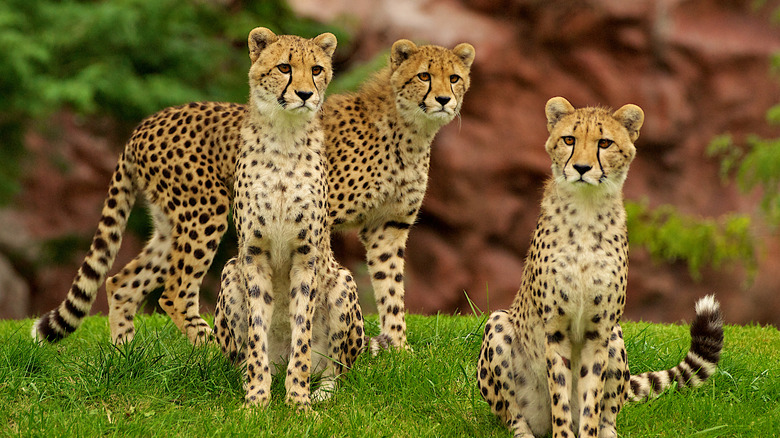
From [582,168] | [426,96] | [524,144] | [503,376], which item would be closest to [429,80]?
[426,96]

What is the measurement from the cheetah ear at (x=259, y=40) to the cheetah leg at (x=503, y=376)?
1.45 meters

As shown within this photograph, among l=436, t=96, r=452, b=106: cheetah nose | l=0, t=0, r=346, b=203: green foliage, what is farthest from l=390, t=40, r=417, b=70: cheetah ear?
l=0, t=0, r=346, b=203: green foliage

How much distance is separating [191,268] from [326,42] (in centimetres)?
149

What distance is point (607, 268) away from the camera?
328cm

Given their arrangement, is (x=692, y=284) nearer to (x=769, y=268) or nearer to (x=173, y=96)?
(x=769, y=268)

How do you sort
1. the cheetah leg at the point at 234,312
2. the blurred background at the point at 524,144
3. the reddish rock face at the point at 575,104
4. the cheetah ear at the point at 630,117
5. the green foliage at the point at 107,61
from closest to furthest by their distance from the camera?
the cheetah ear at the point at 630,117
the cheetah leg at the point at 234,312
the green foliage at the point at 107,61
the blurred background at the point at 524,144
the reddish rock face at the point at 575,104

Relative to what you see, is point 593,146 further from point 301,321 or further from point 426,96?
point 426,96

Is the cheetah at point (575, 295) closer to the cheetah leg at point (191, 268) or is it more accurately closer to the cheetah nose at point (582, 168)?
the cheetah nose at point (582, 168)

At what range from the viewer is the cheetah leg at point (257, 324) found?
3684 mm

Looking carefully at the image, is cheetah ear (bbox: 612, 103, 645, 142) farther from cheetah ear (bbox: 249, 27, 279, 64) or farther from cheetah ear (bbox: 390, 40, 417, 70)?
cheetah ear (bbox: 390, 40, 417, 70)

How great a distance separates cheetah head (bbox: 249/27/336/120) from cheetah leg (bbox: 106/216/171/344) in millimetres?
1390

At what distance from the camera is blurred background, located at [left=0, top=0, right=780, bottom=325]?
9.16 m

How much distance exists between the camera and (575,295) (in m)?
3.27

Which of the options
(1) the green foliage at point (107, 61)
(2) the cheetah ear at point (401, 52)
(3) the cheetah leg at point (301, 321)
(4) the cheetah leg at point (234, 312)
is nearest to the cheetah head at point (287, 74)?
(3) the cheetah leg at point (301, 321)
